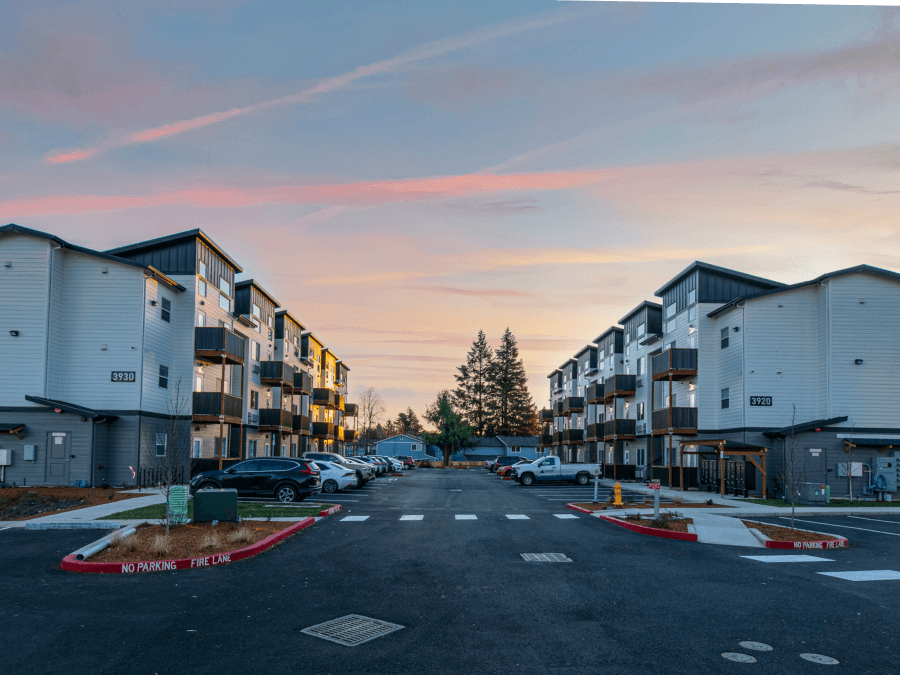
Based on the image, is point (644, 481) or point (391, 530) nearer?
point (391, 530)

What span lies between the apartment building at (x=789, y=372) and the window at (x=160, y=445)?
81.6 feet

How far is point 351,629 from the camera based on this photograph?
788cm

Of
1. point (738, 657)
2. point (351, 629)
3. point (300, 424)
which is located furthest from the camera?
point (300, 424)

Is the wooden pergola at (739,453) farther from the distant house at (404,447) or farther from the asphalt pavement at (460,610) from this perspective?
the distant house at (404,447)

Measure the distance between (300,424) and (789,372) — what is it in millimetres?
37512

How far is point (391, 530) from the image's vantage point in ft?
57.4

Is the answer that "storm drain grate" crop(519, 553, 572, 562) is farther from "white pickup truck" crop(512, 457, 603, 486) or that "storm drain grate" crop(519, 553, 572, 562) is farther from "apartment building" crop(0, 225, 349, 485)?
"white pickup truck" crop(512, 457, 603, 486)

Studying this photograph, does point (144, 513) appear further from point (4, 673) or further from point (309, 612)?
point (4, 673)

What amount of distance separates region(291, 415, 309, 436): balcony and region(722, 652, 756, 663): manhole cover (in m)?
51.3

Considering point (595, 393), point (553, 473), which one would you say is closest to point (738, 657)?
point (553, 473)

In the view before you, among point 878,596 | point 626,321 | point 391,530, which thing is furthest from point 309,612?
point 626,321

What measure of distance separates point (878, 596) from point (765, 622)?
2.82m

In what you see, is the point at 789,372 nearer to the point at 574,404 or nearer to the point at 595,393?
the point at 595,393

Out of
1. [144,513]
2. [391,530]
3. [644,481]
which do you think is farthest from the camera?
[644,481]
